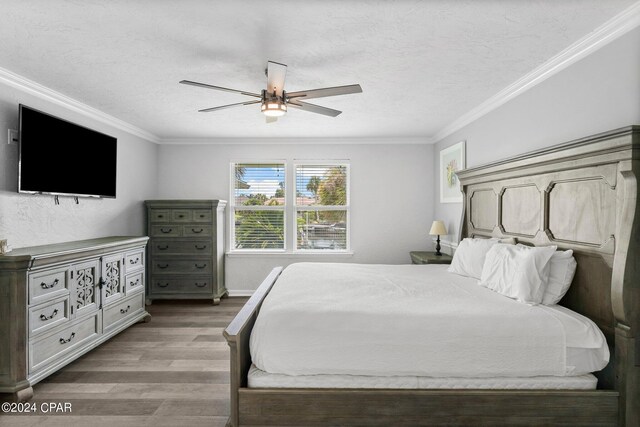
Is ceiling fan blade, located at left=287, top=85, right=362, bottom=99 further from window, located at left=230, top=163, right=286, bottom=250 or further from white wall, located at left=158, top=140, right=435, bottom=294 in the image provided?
window, located at left=230, top=163, right=286, bottom=250

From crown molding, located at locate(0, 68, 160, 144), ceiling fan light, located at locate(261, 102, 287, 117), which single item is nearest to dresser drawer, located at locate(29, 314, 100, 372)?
crown molding, located at locate(0, 68, 160, 144)

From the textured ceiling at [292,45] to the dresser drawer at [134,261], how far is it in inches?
65.5


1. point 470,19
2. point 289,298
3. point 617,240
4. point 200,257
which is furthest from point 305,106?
point 200,257

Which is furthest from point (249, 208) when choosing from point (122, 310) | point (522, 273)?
point (522, 273)

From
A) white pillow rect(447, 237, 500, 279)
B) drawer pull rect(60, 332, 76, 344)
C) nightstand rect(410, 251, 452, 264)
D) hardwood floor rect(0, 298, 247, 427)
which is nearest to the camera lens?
hardwood floor rect(0, 298, 247, 427)

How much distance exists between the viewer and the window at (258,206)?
5438mm

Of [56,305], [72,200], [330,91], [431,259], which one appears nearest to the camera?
[330,91]

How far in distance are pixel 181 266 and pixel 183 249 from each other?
246 mm

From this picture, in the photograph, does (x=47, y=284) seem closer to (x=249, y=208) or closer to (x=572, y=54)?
(x=249, y=208)

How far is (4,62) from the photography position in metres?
2.59

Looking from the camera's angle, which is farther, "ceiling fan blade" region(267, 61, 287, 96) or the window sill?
the window sill

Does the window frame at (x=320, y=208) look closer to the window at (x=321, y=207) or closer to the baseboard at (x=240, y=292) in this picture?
the window at (x=321, y=207)

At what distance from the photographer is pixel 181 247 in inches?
190

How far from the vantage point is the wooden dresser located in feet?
7.88
